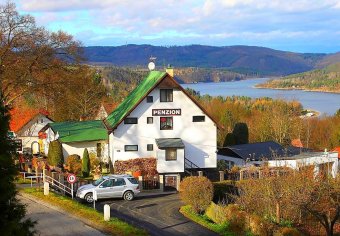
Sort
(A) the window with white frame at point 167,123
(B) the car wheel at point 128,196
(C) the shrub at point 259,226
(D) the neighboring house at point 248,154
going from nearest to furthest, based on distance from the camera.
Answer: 1. (C) the shrub at point 259,226
2. (B) the car wheel at point 128,196
3. (A) the window with white frame at point 167,123
4. (D) the neighboring house at point 248,154

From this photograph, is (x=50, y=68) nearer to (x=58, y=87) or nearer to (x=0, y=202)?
(x=58, y=87)

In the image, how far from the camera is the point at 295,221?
82.3ft

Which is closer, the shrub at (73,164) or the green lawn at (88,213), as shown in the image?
the green lawn at (88,213)

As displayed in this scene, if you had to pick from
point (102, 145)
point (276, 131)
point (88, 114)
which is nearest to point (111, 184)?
point (102, 145)

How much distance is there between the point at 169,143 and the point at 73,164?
7.99 m

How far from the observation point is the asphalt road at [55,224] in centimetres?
2039

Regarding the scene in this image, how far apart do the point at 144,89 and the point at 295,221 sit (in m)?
19.8

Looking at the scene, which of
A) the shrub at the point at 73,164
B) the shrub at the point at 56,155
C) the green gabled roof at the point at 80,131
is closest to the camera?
the shrub at the point at 73,164

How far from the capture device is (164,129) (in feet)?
132

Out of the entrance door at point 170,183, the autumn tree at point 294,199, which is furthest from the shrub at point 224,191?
the autumn tree at point 294,199

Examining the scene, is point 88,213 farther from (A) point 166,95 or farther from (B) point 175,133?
(A) point 166,95

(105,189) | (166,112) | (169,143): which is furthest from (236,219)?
(166,112)

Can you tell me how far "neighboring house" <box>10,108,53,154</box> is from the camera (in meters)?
53.7

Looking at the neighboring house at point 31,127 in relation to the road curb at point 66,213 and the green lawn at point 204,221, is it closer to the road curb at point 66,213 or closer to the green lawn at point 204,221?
the road curb at point 66,213
